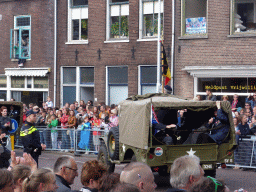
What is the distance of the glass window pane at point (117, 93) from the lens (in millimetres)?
23969

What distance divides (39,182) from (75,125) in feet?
48.0

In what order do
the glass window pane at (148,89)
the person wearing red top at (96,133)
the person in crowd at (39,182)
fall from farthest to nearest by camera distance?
the glass window pane at (148,89), the person wearing red top at (96,133), the person in crowd at (39,182)

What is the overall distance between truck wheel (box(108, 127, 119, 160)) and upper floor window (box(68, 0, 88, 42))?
12817 mm

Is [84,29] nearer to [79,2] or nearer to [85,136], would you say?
[79,2]

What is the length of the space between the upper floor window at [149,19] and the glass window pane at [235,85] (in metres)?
4.14

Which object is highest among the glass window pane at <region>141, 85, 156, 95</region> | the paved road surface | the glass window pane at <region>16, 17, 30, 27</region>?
the glass window pane at <region>16, 17, 30, 27</region>

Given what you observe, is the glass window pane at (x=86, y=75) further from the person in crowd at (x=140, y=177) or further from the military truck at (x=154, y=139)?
the person in crowd at (x=140, y=177)

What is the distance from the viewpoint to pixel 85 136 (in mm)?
18578

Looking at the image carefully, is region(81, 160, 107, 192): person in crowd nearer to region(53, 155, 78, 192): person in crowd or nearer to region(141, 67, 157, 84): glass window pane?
region(53, 155, 78, 192): person in crowd

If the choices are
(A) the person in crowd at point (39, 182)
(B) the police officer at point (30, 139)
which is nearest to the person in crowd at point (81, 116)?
(B) the police officer at point (30, 139)

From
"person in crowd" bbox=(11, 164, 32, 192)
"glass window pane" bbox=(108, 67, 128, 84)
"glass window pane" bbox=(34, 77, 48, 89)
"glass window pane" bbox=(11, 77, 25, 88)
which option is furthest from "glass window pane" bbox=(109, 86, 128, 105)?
"person in crowd" bbox=(11, 164, 32, 192)

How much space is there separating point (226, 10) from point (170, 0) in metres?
2.66

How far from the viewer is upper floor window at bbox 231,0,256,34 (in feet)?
67.2

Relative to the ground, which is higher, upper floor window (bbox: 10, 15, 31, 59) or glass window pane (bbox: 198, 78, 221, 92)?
upper floor window (bbox: 10, 15, 31, 59)
